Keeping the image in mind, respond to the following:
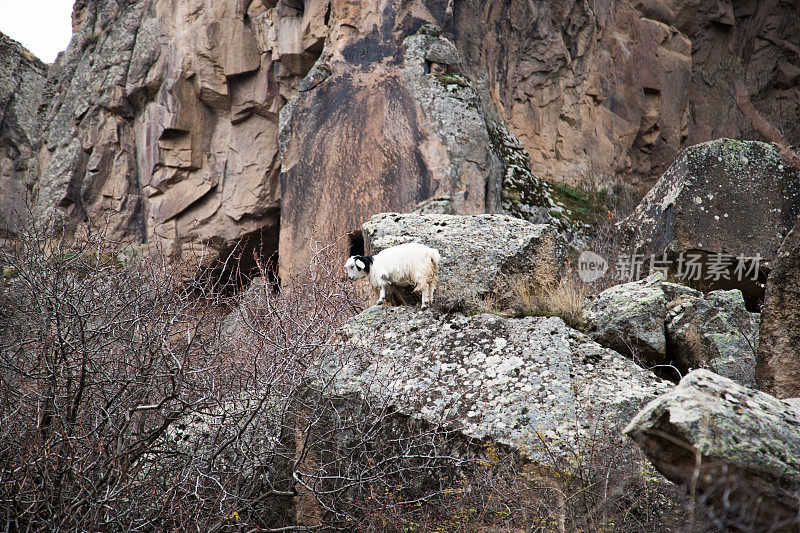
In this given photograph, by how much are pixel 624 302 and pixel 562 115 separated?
36.0ft

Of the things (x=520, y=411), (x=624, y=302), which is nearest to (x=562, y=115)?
(x=624, y=302)

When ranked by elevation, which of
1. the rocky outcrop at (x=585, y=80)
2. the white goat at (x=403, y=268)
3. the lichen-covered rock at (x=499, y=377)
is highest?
the rocky outcrop at (x=585, y=80)

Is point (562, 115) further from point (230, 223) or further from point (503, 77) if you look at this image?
point (230, 223)

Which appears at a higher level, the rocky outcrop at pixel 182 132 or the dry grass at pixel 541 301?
the rocky outcrop at pixel 182 132

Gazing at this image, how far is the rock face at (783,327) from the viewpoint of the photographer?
430 cm

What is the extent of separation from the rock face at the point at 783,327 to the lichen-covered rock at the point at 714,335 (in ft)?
5.42

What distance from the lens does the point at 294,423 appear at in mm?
5738

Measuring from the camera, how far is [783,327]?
4359mm

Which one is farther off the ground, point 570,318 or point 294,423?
point 570,318

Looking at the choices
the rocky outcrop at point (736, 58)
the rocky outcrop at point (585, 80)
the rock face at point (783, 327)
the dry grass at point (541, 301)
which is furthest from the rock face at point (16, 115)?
the rock face at point (783, 327)

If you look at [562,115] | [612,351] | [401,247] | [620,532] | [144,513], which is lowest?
[144,513]

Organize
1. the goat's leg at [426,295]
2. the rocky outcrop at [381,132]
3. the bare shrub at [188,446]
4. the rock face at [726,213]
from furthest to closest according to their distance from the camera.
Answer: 1. the rocky outcrop at [381,132]
2. the rock face at [726,213]
3. the goat's leg at [426,295]
4. the bare shrub at [188,446]

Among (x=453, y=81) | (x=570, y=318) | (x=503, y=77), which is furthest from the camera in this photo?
(x=503, y=77)

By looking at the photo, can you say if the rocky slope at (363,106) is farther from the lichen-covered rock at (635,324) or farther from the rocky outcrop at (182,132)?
the lichen-covered rock at (635,324)
